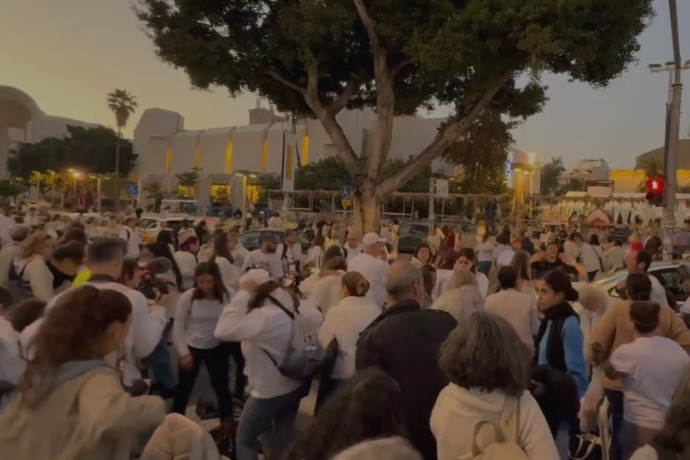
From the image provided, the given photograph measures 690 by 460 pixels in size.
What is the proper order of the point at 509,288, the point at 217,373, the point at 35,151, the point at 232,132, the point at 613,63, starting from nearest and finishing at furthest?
the point at 509,288 < the point at 217,373 < the point at 613,63 < the point at 232,132 < the point at 35,151

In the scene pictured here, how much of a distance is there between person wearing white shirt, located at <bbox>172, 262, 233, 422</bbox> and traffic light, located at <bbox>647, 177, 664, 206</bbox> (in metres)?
11.3

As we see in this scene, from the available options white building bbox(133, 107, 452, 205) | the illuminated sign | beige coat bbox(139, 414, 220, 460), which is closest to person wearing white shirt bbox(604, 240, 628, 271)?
beige coat bbox(139, 414, 220, 460)

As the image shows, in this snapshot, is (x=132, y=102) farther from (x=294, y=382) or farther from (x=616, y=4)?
(x=294, y=382)

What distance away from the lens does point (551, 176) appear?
135 metres

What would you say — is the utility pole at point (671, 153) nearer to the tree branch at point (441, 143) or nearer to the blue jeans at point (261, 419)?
the tree branch at point (441, 143)

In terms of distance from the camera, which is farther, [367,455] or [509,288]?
[509,288]

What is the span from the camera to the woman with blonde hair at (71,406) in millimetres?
Result: 2586

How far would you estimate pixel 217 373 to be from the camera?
264 inches

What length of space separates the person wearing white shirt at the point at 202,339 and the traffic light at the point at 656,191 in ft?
37.1

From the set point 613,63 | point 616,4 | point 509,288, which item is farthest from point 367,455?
point 613,63

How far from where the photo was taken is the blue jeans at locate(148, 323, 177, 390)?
6004 mm

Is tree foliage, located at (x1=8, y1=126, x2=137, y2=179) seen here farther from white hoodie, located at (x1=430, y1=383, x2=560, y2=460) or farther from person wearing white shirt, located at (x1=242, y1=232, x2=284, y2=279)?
white hoodie, located at (x1=430, y1=383, x2=560, y2=460)

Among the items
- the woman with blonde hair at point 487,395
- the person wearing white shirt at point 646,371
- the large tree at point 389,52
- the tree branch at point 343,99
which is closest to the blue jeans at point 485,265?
the large tree at point 389,52

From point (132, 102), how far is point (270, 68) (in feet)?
216
